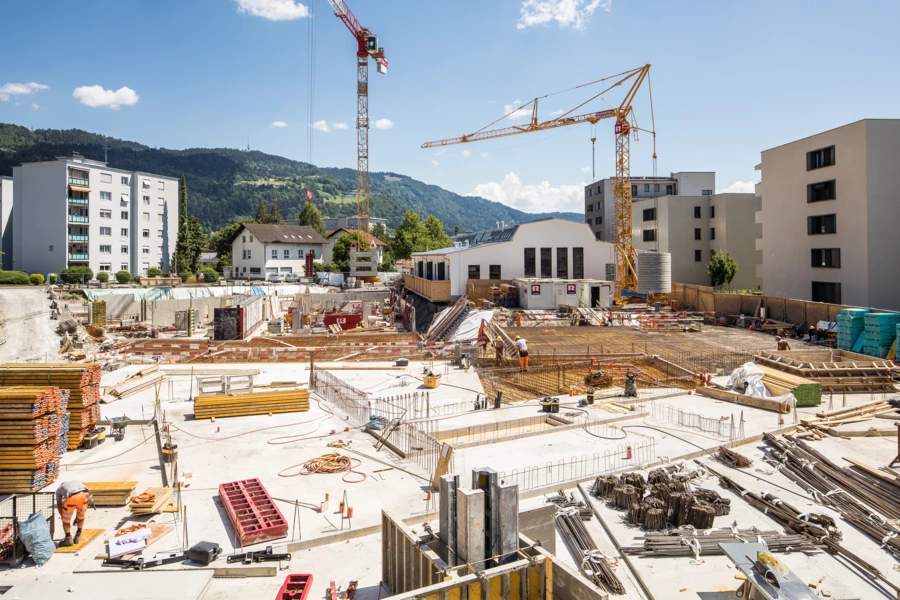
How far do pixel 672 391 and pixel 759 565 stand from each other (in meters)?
15.2

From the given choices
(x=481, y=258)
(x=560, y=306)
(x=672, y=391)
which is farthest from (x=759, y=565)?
(x=481, y=258)

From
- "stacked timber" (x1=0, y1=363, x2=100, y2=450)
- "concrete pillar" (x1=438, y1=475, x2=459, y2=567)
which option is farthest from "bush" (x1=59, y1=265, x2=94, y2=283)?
"concrete pillar" (x1=438, y1=475, x2=459, y2=567)

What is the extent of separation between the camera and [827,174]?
38.9 meters

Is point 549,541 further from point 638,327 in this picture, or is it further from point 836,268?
point 836,268

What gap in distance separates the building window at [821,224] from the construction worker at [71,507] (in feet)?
142

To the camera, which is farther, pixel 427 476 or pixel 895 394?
pixel 895 394

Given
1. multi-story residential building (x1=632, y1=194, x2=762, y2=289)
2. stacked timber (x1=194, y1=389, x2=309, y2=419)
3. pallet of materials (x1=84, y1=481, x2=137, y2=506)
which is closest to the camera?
pallet of materials (x1=84, y1=481, x2=137, y2=506)

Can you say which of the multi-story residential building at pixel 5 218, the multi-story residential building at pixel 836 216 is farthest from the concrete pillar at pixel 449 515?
the multi-story residential building at pixel 5 218

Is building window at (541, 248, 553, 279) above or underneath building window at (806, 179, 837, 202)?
underneath

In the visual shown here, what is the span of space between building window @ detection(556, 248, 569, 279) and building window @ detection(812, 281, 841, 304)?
18450mm

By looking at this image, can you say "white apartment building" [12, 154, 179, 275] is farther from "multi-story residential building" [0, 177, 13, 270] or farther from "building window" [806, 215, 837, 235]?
"building window" [806, 215, 837, 235]

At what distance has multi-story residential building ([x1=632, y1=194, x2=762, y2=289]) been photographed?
60.7 meters

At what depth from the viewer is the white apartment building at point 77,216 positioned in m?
63.0

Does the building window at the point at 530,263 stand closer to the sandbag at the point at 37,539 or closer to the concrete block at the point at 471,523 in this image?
the concrete block at the point at 471,523
